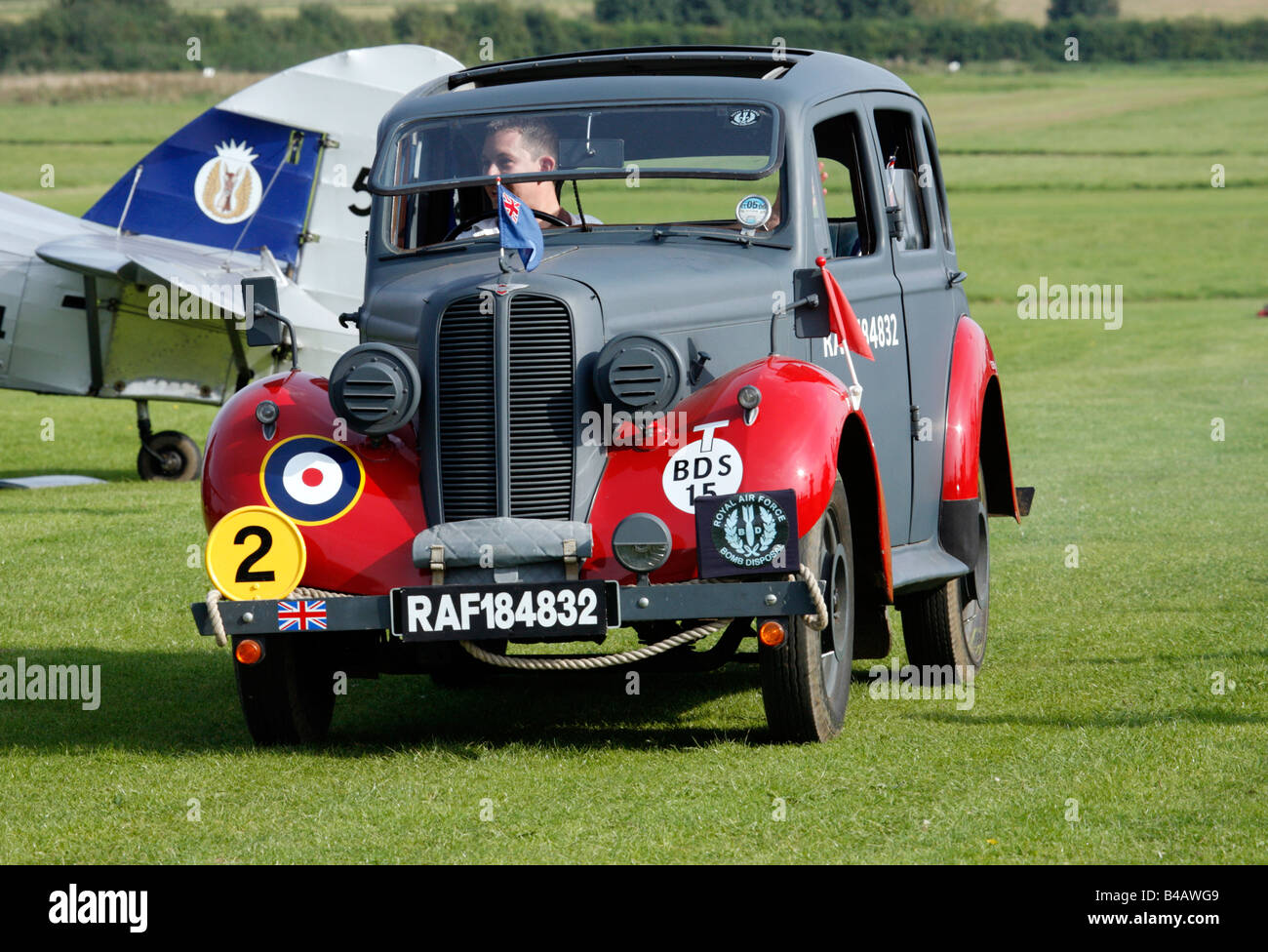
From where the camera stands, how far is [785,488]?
6.21 m

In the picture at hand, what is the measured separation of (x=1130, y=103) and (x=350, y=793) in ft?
296

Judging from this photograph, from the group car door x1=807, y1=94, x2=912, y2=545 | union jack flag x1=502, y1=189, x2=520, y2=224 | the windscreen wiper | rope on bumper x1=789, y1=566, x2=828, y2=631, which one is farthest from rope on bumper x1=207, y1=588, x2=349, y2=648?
car door x1=807, y1=94, x2=912, y2=545

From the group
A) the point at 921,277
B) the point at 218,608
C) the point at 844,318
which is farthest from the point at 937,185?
the point at 218,608

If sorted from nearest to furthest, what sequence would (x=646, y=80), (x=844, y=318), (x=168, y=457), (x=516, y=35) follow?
(x=844, y=318) → (x=646, y=80) → (x=168, y=457) → (x=516, y=35)

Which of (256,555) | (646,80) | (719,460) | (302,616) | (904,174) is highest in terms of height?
(646,80)

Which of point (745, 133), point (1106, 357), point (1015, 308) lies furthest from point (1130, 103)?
point (745, 133)

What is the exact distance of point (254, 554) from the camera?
6.39 meters

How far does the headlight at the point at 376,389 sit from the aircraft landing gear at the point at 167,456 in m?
13.8

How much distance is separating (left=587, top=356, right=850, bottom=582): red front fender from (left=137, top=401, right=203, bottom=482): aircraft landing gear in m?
14.2

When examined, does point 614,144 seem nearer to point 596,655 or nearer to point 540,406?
point 540,406

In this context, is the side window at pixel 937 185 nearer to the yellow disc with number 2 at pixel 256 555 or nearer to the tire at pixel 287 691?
the tire at pixel 287 691

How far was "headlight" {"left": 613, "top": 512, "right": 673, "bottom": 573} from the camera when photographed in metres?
6.27

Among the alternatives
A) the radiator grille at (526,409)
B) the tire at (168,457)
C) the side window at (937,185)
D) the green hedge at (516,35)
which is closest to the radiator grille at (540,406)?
the radiator grille at (526,409)

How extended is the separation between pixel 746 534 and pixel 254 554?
1785 millimetres
